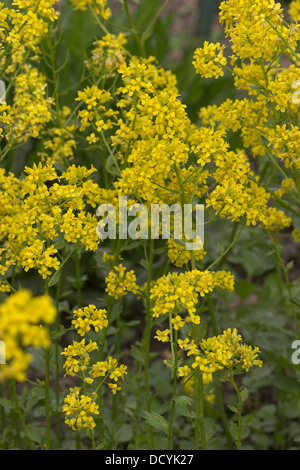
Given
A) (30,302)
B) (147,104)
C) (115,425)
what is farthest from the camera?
(115,425)

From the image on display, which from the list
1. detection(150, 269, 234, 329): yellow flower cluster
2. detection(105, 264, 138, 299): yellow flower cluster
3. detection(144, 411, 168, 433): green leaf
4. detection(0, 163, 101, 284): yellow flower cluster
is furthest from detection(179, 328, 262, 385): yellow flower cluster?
detection(0, 163, 101, 284): yellow flower cluster

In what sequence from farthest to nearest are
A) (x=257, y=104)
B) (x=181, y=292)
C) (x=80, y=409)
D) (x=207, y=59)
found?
(x=257, y=104)
(x=207, y=59)
(x=80, y=409)
(x=181, y=292)

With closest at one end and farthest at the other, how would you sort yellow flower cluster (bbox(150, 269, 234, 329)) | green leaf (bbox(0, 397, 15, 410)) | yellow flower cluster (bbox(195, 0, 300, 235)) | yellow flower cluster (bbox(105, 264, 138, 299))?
yellow flower cluster (bbox(150, 269, 234, 329)) → yellow flower cluster (bbox(195, 0, 300, 235)) → yellow flower cluster (bbox(105, 264, 138, 299)) → green leaf (bbox(0, 397, 15, 410))

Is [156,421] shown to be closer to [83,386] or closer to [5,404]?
[83,386]

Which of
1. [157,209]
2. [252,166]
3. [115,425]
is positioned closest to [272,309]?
[115,425]

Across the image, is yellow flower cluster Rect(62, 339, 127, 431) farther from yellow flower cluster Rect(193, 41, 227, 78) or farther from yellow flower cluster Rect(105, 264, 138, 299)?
yellow flower cluster Rect(193, 41, 227, 78)

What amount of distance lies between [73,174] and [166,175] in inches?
12.9

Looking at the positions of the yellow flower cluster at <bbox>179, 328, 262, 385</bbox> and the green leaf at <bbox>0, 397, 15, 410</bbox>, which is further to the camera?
the green leaf at <bbox>0, 397, 15, 410</bbox>

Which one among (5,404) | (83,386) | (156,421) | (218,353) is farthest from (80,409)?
(5,404)

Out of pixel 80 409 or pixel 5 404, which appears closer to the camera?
pixel 80 409

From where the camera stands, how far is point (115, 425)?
8.46 ft

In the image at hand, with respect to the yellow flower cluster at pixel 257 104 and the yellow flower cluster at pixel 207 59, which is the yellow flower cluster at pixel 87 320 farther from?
the yellow flower cluster at pixel 207 59

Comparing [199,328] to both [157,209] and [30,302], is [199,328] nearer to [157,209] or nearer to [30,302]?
[157,209]

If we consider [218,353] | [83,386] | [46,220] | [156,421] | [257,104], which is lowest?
[156,421]
